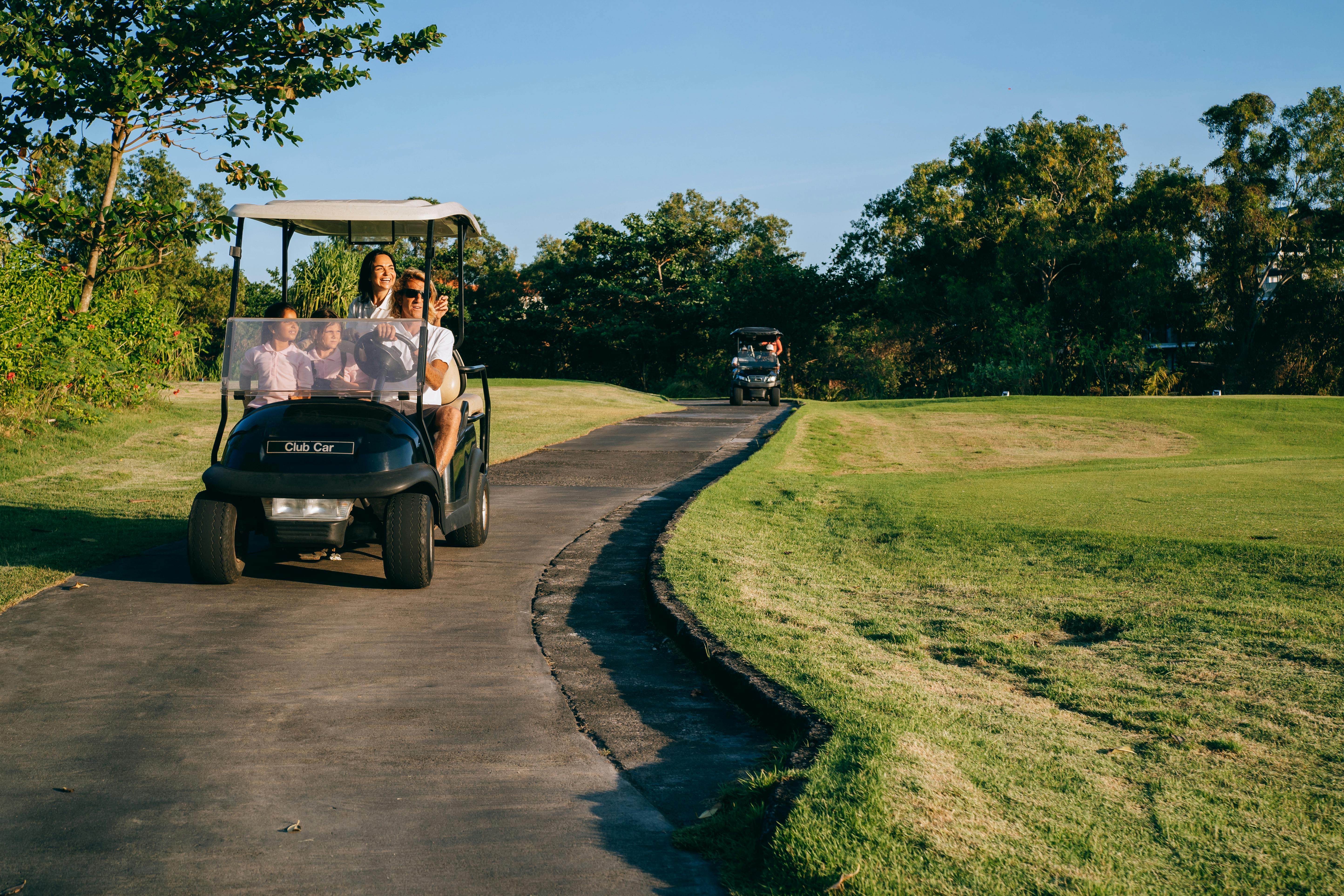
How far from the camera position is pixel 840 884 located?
2.66m

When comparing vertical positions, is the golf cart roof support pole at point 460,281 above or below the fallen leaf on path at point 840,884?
above

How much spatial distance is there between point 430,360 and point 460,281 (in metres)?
0.85

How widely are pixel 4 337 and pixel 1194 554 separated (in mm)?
12609

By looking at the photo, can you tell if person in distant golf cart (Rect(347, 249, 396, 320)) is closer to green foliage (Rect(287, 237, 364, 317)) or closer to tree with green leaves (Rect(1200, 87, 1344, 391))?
green foliage (Rect(287, 237, 364, 317))

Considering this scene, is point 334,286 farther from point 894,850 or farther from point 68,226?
point 894,850

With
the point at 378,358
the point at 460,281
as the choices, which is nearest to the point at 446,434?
the point at 378,358

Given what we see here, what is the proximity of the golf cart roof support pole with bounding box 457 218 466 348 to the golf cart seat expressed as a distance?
14 cm

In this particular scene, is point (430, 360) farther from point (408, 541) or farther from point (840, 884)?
point (840, 884)

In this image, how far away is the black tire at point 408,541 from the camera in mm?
6387

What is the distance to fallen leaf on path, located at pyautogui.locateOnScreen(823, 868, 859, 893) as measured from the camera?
104 inches

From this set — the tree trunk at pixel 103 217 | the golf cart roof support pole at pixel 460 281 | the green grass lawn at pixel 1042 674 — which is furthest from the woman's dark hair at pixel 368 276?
the tree trunk at pixel 103 217

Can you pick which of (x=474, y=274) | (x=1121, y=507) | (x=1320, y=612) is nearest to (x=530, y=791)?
(x=1320, y=612)

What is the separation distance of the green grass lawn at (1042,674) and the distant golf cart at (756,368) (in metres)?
21.6

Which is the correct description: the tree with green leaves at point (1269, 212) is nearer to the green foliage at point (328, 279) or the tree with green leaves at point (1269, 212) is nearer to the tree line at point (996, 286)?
the tree line at point (996, 286)
